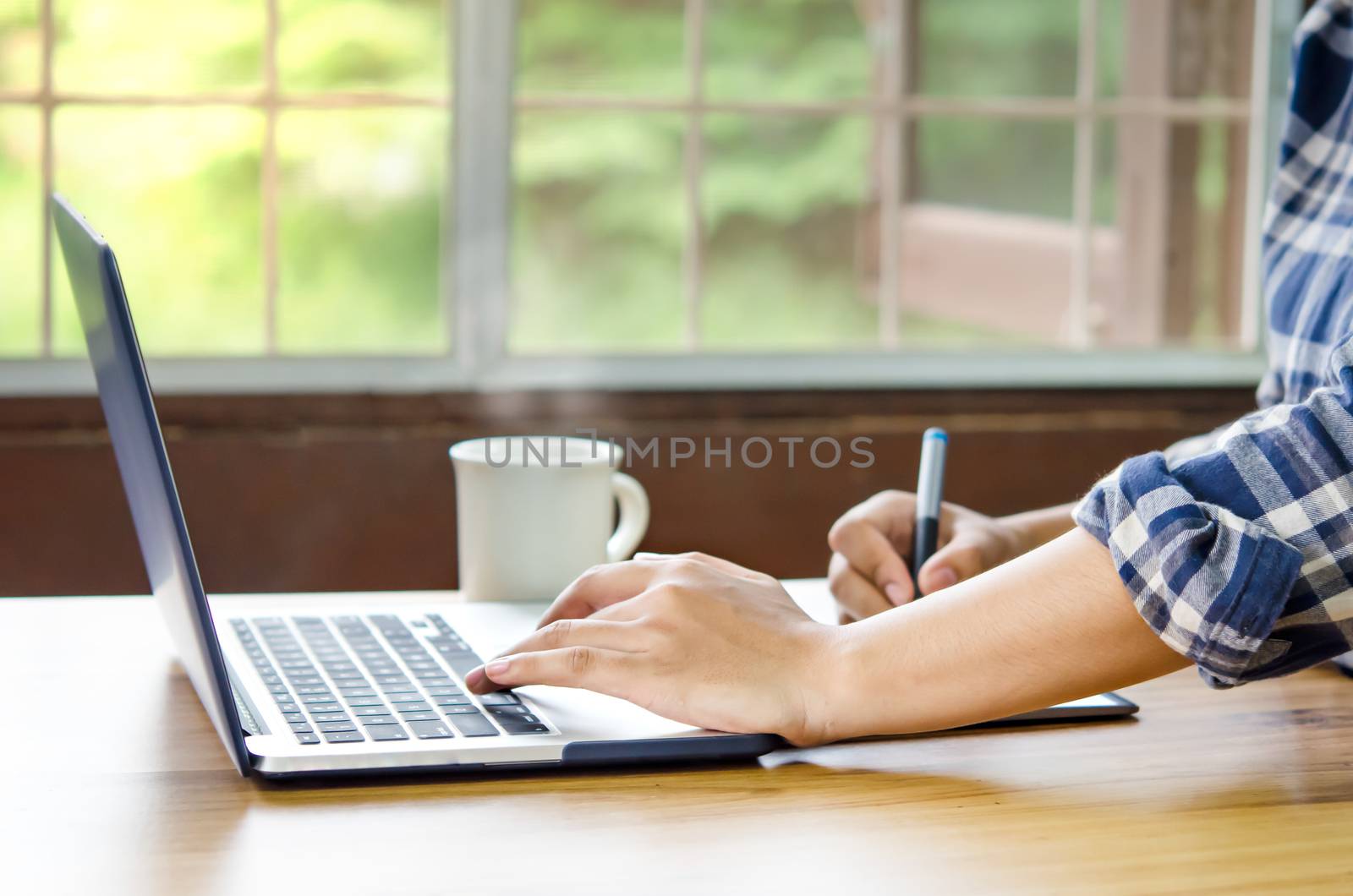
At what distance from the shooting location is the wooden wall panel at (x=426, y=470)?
5.77ft

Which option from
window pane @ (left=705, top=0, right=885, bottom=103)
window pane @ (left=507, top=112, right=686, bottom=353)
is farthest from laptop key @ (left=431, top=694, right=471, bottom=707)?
window pane @ (left=705, top=0, right=885, bottom=103)

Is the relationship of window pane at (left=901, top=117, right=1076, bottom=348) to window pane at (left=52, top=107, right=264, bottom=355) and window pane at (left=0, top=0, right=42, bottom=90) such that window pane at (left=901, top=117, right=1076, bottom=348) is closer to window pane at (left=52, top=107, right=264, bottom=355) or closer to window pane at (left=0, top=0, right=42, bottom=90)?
window pane at (left=52, top=107, right=264, bottom=355)

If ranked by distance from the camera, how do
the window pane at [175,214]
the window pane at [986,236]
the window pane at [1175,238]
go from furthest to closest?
the window pane at [986,236]
the window pane at [1175,238]
the window pane at [175,214]

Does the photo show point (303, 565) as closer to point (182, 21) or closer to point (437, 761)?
point (182, 21)

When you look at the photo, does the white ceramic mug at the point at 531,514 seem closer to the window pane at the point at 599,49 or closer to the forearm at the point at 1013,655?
the forearm at the point at 1013,655

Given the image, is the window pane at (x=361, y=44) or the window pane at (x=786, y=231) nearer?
the window pane at (x=361, y=44)

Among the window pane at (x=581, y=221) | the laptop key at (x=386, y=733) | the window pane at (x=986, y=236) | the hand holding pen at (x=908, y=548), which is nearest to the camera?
the laptop key at (x=386, y=733)

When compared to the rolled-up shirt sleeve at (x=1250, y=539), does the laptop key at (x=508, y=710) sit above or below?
below

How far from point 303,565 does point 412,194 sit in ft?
1.77

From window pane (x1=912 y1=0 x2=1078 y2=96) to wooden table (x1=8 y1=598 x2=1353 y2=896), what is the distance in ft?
4.93

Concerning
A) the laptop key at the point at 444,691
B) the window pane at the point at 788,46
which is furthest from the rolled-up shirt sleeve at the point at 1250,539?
the window pane at the point at 788,46

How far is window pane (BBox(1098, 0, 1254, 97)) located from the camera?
2082mm

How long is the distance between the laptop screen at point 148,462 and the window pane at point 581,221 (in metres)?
1.22

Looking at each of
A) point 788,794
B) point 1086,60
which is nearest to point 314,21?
point 1086,60
